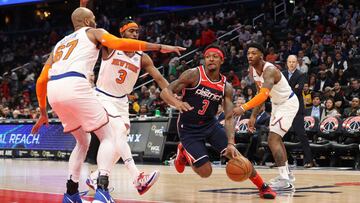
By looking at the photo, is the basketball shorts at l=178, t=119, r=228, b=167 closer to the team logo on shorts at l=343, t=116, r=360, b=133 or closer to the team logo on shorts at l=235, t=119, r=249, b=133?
the team logo on shorts at l=343, t=116, r=360, b=133

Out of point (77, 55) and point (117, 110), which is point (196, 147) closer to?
point (117, 110)

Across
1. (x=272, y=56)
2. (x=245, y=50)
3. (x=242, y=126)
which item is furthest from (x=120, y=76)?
(x=245, y=50)

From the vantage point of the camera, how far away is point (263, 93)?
8648 mm

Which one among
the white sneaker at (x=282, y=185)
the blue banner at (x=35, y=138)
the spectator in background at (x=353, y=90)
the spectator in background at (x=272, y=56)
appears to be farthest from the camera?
the spectator in background at (x=272, y=56)

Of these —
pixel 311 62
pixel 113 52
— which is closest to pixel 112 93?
pixel 113 52

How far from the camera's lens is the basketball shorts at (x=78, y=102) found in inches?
266

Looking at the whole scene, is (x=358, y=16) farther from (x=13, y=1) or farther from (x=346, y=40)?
(x=13, y=1)

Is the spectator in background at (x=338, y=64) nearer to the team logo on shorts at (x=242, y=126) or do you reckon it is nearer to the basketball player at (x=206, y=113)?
the team logo on shorts at (x=242, y=126)

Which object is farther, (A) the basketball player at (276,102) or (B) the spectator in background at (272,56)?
(B) the spectator in background at (272,56)

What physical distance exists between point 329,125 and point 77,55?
8.67 m

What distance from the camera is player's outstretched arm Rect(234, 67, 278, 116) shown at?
8.21m

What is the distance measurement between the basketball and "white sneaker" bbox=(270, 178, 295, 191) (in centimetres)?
160

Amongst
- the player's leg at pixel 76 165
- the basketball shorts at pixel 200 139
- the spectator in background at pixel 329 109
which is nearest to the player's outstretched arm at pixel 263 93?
the basketball shorts at pixel 200 139

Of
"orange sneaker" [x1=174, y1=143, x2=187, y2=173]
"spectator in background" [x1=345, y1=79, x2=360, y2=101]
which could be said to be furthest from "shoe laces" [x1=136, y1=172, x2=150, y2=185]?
"spectator in background" [x1=345, y1=79, x2=360, y2=101]
